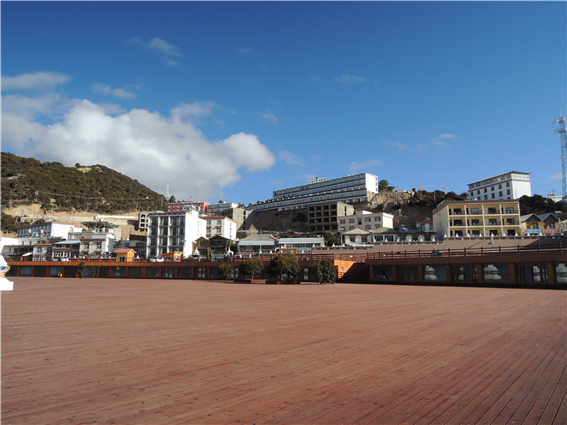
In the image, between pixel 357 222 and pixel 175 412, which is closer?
pixel 175 412

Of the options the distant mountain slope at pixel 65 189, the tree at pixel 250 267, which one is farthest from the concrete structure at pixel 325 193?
the tree at pixel 250 267

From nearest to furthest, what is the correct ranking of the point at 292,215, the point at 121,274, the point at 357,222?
the point at 121,274 < the point at 357,222 < the point at 292,215

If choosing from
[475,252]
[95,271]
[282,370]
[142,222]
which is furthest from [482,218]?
[142,222]

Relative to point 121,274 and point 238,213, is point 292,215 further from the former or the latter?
point 121,274

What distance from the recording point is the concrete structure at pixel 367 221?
90.2 m

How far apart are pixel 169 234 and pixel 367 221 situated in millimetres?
47960

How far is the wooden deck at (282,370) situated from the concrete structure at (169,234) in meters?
68.0

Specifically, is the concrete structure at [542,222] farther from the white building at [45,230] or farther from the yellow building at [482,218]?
the white building at [45,230]

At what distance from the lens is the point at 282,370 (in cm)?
659

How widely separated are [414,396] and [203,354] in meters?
4.25

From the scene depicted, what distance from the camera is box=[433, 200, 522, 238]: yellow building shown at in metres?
67.0

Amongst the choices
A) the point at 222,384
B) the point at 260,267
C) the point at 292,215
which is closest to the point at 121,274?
the point at 260,267

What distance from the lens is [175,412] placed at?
15.6ft

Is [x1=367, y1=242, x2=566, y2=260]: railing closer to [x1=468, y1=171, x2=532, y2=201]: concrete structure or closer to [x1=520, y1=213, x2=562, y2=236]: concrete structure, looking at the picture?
[x1=520, y1=213, x2=562, y2=236]: concrete structure
